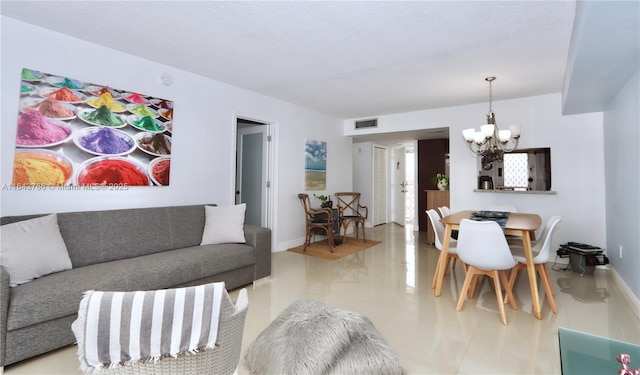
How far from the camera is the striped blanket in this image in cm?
91

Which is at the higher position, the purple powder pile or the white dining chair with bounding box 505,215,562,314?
the purple powder pile

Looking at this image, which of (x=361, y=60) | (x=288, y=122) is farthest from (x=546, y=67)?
(x=288, y=122)

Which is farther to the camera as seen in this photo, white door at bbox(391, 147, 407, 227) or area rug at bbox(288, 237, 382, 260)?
white door at bbox(391, 147, 407, 227)

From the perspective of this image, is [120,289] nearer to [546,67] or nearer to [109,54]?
[109,54]

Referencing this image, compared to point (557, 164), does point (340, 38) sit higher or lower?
higher

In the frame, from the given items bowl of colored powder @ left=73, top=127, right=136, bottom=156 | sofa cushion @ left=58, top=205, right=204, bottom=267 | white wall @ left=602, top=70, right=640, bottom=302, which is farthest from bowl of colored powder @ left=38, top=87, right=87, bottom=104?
white wall @ left=602, top=70, right=640, bottom=302

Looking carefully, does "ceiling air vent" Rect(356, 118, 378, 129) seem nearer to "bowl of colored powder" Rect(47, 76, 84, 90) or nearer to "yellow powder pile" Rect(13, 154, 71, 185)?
"bowl of colored powder" Rect(47, 76, 84, 90)

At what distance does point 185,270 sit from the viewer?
2506 millimetres

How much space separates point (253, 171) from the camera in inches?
195

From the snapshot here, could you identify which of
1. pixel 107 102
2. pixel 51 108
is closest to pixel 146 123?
pixel 107 102

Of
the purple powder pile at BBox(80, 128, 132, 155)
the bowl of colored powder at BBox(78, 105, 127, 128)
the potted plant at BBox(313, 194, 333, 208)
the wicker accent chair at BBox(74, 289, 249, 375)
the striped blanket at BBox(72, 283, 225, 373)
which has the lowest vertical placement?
the wicker accent chair at BBox(74, 289, 249, 375)

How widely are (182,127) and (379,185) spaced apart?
5199mm

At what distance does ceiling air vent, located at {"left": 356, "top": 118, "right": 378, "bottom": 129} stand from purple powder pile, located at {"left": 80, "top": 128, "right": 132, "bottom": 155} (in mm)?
4188

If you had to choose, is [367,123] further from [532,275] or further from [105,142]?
[105,142]
